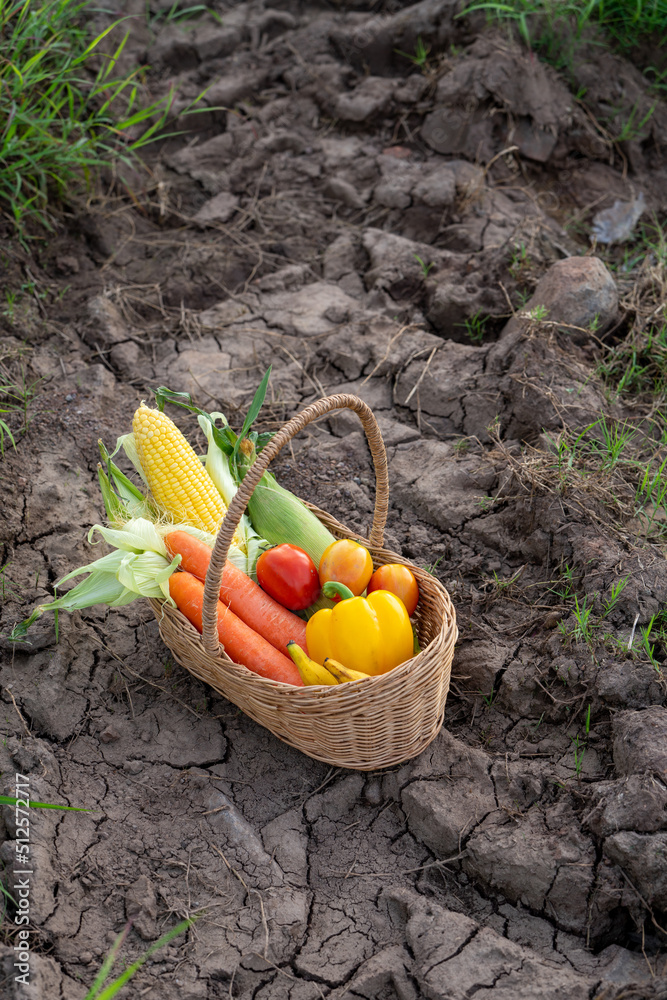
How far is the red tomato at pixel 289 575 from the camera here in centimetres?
247

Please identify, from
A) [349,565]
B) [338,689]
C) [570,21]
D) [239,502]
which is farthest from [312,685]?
[570,21]

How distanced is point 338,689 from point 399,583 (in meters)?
0.47

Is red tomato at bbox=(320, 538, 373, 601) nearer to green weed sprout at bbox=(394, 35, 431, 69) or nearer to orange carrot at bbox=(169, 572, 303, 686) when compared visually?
orange carrot at bbox=(169, 572, 303, 686)

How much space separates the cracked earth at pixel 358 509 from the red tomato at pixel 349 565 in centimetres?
49

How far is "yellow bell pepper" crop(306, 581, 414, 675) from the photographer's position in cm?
221

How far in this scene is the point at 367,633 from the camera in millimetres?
2205

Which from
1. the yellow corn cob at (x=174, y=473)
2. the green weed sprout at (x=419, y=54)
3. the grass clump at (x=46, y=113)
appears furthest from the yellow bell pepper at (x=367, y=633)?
the green weed sprout at (x=419, y=54)

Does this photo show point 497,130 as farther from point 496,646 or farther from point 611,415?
point 496,646

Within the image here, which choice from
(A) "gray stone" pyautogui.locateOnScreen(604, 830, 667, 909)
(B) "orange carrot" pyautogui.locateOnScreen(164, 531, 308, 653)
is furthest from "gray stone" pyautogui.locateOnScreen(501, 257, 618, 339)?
(A) "gray stone" pyautogui.locateOnScreen(604, 830, 667, 909)

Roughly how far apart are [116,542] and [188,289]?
188cm

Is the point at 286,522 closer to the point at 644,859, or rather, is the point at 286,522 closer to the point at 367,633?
the point at 367,633

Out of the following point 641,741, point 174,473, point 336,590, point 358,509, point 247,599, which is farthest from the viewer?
point 358,509

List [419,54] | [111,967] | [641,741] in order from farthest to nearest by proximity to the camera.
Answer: [419,54] → [641,741] → [111,967]

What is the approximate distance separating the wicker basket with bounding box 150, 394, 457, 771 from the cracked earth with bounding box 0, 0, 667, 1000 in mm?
147
